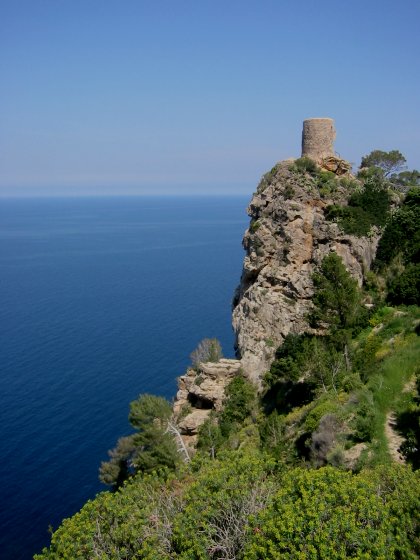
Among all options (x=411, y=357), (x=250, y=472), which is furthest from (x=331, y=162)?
(x=250, y=472)

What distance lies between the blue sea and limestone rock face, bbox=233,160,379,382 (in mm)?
20165

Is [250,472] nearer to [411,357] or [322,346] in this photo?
[411,357]

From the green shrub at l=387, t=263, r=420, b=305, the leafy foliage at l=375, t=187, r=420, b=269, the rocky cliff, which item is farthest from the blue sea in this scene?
the leafy foliage at l=375, t=187, r=420, b=269

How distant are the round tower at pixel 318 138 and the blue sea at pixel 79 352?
1318 inches

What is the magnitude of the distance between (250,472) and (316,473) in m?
2.09

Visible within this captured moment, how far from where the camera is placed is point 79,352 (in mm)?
71250

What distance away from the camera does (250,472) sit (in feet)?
47.9

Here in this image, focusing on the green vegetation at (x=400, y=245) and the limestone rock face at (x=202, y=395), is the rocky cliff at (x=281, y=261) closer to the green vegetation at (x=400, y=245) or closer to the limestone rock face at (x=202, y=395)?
the limestone rock face at (x=202, y=395)

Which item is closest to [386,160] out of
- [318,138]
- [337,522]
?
[318,138]

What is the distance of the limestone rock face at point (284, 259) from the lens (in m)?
36.2

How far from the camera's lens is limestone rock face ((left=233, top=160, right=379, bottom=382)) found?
36.2 metres

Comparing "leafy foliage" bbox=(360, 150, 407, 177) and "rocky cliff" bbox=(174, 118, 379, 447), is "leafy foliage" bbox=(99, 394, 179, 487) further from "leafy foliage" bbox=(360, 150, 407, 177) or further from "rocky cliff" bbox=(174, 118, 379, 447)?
"leafy foliage" bbox=(360, 150, 407, 177)

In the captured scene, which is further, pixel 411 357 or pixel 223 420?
pixel 223 420

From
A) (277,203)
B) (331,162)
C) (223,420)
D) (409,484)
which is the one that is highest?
(331,162)
